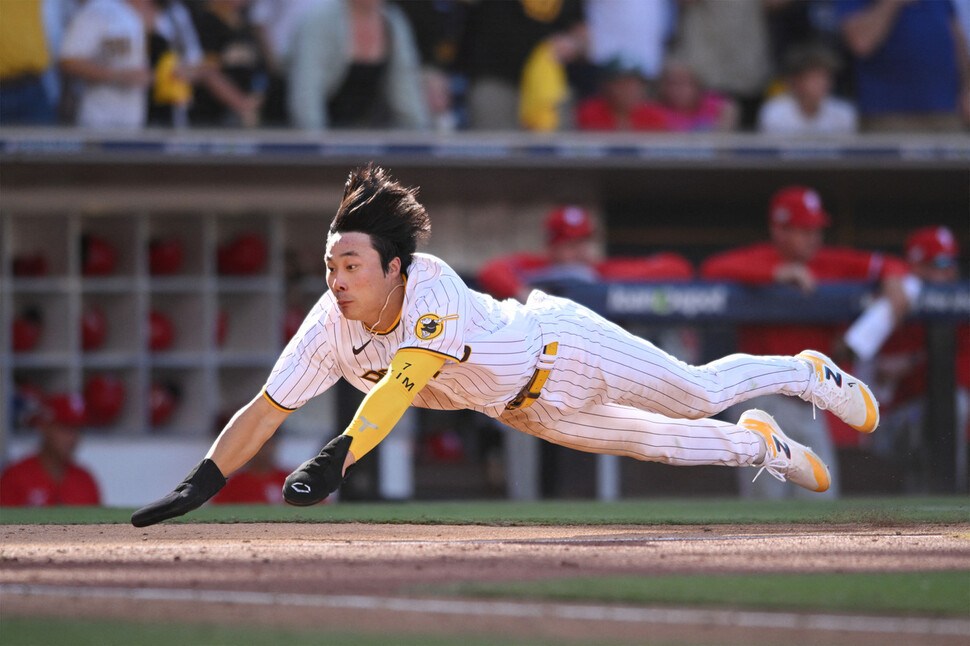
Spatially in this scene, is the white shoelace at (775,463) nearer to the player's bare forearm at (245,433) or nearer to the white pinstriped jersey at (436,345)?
the white pinstriped jersey at (436,345)

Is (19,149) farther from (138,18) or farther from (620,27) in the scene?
(620,27)

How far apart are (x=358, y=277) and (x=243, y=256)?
515 centimetres

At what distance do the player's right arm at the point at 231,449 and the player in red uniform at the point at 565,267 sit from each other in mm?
3256

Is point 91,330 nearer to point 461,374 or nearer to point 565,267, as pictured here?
point 565,267

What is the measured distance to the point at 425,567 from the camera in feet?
12.2

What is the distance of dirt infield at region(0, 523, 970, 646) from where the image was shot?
2.80 m

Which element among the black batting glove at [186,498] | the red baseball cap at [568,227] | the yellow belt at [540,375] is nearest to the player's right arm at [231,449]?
the black batting glove at [186,498]

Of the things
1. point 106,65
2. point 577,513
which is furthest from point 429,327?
point 106,65

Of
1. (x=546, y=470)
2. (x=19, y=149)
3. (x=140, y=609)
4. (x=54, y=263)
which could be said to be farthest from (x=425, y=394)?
(x=54, y=263)

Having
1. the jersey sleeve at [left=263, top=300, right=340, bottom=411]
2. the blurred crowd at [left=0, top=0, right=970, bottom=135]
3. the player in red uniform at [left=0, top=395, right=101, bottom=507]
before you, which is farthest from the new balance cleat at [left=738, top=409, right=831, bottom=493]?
the blurred crowd at [left=0, top=0, right=970, bottom=135]

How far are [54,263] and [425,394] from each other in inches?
206

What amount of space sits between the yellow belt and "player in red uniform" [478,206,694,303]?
10.1 ft

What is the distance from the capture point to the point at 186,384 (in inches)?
357

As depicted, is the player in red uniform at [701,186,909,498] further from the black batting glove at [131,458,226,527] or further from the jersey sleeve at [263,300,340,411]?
the black batting glove at [131,458,226,527]
